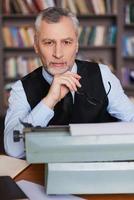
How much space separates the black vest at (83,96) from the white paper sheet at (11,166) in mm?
337

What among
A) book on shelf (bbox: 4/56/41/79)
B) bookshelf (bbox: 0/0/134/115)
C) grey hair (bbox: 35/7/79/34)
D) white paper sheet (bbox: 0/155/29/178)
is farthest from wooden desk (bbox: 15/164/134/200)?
book on shelf (bbox: 4/56/41/79)

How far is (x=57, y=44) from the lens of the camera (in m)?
1.54

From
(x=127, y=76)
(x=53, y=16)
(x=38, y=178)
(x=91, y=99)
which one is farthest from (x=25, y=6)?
(x=38, y=178)

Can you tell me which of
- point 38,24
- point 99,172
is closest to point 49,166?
point 99,172

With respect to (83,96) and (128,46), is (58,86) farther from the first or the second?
(128,46)

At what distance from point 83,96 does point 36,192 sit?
28.9 inches

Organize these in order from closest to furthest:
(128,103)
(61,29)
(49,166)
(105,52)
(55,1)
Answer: (49,166) < (61,29) < (128,103) < (55,1) < (105,52)

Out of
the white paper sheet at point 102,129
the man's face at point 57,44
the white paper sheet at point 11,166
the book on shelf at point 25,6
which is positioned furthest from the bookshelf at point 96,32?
the white paper sheet at point 102,129

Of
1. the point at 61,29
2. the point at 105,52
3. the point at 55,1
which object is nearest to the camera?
the point at 61,29

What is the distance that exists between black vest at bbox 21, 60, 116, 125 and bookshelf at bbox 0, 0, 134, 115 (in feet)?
7.79

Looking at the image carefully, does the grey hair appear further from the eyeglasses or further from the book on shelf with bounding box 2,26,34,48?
the book on shelf with bounding box 2,26,34,48

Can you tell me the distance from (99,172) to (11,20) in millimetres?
3568

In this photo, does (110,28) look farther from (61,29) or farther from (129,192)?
(129,192)

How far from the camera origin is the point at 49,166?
3.35 ft
